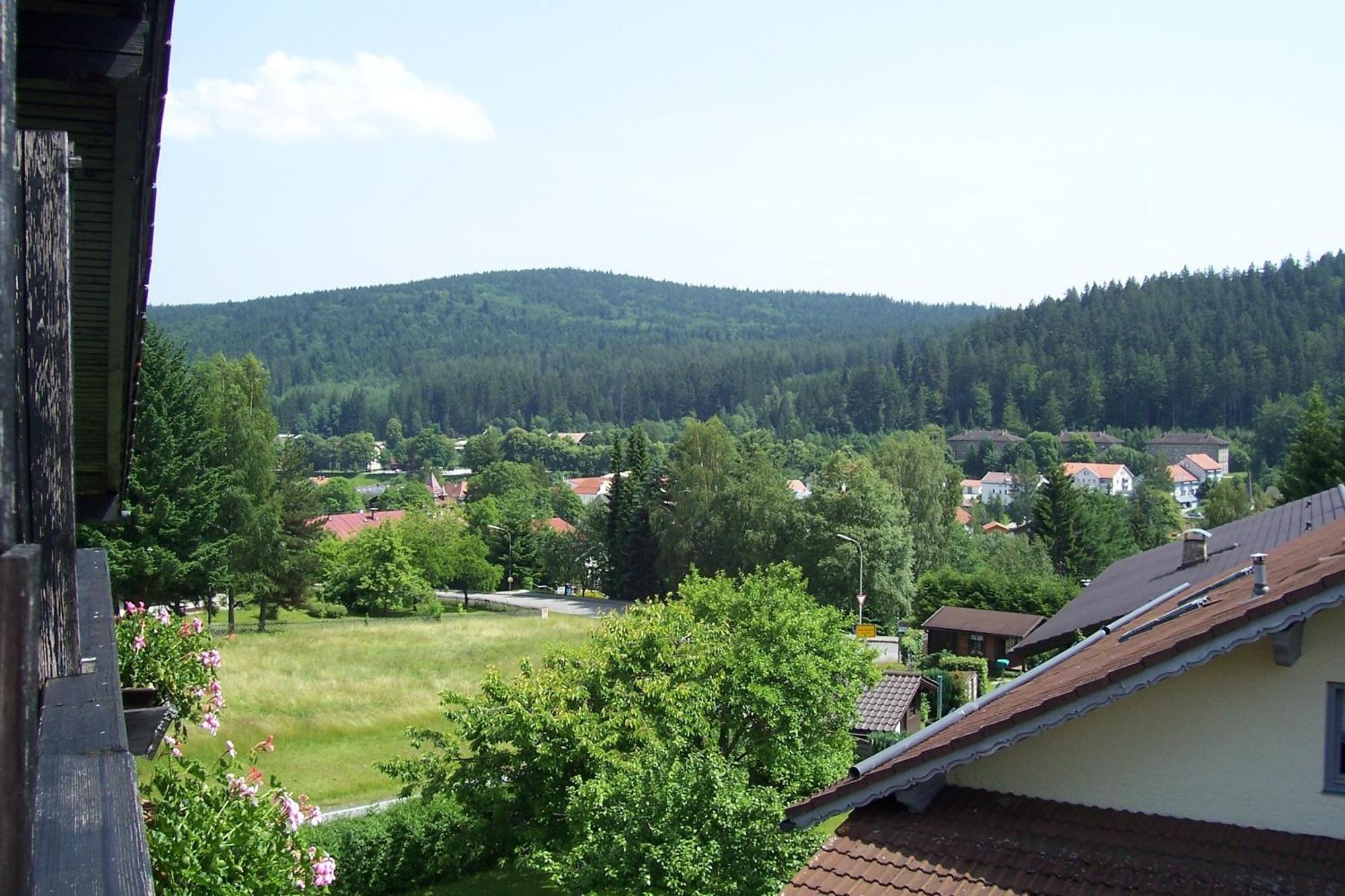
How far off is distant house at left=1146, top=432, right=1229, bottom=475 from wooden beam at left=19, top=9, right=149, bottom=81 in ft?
578

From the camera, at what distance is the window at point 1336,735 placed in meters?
5.92

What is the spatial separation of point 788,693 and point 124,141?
16.7m

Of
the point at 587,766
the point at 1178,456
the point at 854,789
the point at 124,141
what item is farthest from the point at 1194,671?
the point at 1178,456

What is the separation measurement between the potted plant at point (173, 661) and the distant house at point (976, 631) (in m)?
41.6

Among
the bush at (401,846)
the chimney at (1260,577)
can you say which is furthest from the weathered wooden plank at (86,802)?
the bush at (401,846)

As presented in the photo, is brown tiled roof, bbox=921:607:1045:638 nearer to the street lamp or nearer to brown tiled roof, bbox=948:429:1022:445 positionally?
the street lamp

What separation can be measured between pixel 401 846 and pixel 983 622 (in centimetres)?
3425

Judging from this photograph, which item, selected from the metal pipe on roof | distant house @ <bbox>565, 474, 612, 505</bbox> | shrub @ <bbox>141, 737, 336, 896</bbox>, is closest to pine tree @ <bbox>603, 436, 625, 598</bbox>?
distant house @ <bbox>565, 474, 612, 505</bbox>

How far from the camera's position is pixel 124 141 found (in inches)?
145

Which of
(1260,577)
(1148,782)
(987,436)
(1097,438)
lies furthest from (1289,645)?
(1097,438)

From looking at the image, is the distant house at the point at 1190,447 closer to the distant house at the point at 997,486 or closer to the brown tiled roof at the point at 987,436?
the brown tiled roof at the point at 987,436

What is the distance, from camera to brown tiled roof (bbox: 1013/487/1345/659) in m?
18.1

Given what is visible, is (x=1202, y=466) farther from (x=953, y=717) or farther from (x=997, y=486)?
(x=953, y=717)

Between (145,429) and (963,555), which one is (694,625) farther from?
(963,555)
